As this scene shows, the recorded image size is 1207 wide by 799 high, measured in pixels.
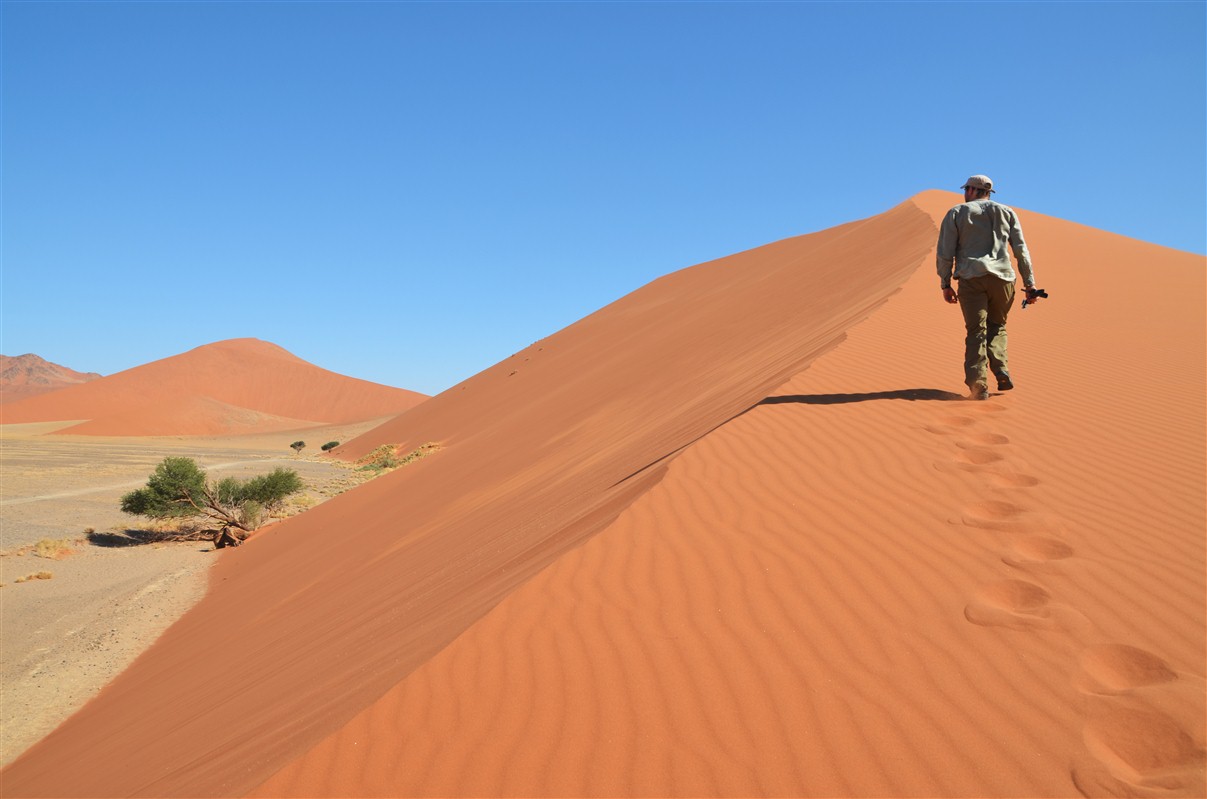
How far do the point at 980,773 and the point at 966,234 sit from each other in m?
4.83

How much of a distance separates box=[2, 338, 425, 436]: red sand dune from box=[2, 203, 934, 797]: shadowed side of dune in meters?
64.5

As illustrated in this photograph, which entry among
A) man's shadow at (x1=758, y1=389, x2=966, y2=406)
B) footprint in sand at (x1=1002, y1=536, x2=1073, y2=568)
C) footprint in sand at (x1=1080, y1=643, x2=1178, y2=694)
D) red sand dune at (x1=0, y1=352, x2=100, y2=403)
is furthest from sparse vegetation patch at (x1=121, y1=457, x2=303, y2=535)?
red sand dune at (x1=0, y1=352, x2=100, y2=403)

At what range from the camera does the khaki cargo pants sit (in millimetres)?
6043

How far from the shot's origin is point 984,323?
6102 millimetres

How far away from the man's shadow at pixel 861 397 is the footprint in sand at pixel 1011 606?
109 inches

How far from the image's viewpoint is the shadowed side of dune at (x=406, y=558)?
3.99 m

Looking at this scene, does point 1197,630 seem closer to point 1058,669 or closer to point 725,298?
point 1058,669

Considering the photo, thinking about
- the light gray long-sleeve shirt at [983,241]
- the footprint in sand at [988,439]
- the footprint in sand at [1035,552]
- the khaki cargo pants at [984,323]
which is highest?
the light gray long-sleeve shirt at [983,241]

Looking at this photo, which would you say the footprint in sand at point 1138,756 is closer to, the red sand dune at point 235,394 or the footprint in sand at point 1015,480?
the footprint in sand at point 1015,480

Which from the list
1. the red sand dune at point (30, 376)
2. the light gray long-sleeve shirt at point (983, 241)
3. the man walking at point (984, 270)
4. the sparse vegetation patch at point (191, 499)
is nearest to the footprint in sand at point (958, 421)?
the man walking at point (984, 270)

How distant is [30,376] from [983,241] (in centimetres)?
18169

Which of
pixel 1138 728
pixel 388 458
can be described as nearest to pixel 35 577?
pixel 388 458

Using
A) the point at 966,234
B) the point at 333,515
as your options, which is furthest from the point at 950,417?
the point at 333,515

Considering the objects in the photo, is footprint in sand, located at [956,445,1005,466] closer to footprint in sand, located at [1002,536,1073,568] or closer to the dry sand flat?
footprint in sand, located at [1002,536,1073,568]
